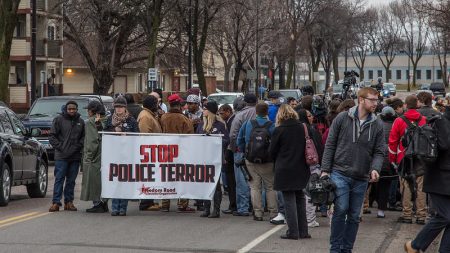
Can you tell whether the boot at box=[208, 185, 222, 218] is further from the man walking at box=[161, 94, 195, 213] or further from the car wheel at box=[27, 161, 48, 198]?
the car wheel at box=[27, 161, 48, 198]

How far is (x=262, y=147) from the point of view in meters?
14.0

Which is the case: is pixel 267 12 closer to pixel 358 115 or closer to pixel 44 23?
pixel 44 23

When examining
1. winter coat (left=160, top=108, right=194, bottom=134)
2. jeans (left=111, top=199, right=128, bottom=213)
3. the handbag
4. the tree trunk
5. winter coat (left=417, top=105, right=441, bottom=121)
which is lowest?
jeans (left=111, top=199, right=128, bottom=213)

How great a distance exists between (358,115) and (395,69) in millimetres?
137703

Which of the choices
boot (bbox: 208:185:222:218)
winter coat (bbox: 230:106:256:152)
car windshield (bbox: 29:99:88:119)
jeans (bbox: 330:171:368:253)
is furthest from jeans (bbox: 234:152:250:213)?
car windshield (bbox: 29:99:88:119)

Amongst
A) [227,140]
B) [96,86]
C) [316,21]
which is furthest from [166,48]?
[227,140]

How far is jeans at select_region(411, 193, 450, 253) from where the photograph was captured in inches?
393

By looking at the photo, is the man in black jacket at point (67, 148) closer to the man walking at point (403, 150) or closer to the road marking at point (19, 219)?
the road marking at point (19, 219)

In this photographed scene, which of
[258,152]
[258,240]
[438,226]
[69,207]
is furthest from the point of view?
[69,207]

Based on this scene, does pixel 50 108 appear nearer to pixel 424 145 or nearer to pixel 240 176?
pixel 240 176

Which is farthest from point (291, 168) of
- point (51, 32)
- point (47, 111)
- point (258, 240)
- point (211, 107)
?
point (51, 32)

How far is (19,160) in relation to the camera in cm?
1723

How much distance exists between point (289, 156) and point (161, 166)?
325cm

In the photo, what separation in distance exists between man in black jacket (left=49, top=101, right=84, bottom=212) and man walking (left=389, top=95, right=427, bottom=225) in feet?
16.3
